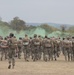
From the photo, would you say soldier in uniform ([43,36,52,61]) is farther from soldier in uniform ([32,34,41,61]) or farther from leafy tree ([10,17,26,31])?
leafy tree ([10,17,26,31])

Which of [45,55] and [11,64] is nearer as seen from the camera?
[11,64]

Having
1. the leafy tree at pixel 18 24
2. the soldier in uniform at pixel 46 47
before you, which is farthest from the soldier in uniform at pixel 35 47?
the leafy tree at pixel 18 24

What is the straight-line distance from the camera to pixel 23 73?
2278cm

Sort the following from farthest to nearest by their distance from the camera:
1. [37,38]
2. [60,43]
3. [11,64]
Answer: [60,43], [37,38], [11,64]

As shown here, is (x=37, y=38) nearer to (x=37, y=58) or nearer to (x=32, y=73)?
(x=37, y=58)

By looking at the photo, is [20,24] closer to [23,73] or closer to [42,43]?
[42,43]

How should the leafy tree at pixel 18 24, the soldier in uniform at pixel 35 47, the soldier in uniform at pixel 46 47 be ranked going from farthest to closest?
the leafy tree at pixel 18 24, the soldier in uniform at pixel 46 47, the soldier in uniform at pixel 35 47

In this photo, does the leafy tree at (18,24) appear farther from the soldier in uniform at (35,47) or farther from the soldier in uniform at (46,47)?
the soldier in uniform at (46,47)

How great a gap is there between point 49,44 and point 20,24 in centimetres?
7277

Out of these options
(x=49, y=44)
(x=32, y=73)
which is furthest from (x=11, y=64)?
(x=49, y=44)

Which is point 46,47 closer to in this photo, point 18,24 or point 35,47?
point 35,47

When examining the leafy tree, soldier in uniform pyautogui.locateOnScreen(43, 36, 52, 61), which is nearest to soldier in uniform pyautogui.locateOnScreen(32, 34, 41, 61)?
soldier in uniform pyautogui.locateOnScreen(43, 36, 52, 61)

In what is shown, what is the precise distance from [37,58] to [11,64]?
646 centimetres

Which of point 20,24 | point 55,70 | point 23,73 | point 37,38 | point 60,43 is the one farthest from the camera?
point 20,24
